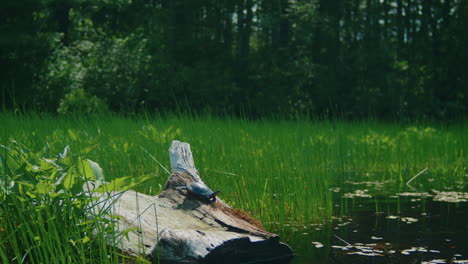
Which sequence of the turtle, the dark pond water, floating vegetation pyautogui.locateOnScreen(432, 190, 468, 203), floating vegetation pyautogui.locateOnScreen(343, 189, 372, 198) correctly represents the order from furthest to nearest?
1. floating vegetation pyautogui.locateOnScreen(343, 189, 372, 198)
2. floating vegetation pyautogui.locateOnScreen(432, 190, 468, 203)
3. the turtle
4. the dark pond water

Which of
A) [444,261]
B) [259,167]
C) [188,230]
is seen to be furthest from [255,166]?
[444,261]

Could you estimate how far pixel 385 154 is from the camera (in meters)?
7.74

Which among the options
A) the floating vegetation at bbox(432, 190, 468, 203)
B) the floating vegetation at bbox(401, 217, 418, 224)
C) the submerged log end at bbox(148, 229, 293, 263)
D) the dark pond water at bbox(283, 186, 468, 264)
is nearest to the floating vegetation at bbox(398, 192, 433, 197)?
the floating vegetation at bbox(432, 190, 468, 203)

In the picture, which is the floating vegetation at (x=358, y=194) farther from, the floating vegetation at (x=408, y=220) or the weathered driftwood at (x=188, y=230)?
the weathered driftwood at (x=188, y=230)

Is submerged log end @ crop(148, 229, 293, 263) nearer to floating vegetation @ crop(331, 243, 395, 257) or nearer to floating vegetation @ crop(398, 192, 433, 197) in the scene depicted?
floating vegetation @ crop(331, 243, 395, 257)

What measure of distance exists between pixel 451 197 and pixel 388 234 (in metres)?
1.98

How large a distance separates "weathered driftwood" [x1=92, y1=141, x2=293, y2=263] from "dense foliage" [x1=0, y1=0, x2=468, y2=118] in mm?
11063

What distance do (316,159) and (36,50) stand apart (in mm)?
11229

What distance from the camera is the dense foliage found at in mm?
15797

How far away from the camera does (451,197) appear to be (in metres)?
5.50

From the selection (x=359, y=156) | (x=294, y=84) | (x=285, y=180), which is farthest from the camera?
(x=294, y=84)

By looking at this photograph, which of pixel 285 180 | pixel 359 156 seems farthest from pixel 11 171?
pixel 359 156

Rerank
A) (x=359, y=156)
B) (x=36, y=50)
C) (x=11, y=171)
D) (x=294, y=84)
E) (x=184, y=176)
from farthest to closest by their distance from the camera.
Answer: (x=294, y=84) < (x=36, y=50) < (x=359, y=156) < (x=184, y=176) < (x=11, y=171)

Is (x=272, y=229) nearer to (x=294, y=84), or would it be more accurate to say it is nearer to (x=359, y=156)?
(x=359, y=156)
